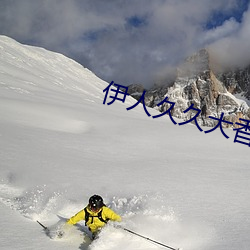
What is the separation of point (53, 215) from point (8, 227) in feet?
4.09

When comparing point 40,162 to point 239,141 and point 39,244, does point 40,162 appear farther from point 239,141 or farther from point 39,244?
point 239,141

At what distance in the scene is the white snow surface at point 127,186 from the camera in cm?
494

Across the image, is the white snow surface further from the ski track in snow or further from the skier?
the skier

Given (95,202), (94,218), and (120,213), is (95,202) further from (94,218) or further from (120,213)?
(120,213)

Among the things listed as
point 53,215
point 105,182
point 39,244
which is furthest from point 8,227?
point 105,182

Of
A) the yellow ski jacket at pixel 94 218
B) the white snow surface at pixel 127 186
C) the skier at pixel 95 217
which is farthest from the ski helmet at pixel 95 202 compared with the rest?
the white snow surface at pixel 127 186

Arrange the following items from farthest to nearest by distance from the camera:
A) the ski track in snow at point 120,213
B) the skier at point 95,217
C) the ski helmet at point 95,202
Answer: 1. the skier at point 95,217
2. the ski helmet at point 95,202
3. the ski track in snow at point 120,213

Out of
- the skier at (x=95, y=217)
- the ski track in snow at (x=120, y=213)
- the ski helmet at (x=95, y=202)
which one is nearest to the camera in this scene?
the ski track in snow at (x=120, y=213)

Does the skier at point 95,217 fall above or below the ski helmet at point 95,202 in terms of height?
below

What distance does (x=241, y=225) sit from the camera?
201 inches

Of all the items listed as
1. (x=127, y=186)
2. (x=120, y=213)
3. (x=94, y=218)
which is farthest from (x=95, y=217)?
(x=127, y=186)

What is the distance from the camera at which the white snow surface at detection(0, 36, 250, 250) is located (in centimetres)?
494

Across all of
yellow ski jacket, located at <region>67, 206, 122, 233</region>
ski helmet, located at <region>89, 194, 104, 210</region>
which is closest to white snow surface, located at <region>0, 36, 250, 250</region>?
yellow ski jacket, located at <region>67, 206, 122, 233</region>

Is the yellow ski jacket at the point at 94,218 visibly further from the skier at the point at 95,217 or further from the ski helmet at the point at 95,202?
the ski helmet at the point at 95,202
